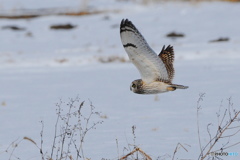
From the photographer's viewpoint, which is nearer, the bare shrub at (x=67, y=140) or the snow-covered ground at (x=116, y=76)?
the bare shrub at (x=67, y=140)

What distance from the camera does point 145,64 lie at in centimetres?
448

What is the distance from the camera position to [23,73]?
12.0m

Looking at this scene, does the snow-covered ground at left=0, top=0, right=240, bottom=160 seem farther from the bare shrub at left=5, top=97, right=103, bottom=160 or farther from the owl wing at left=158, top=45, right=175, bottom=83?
the owl wing at left=158, top=45, right=175, bottom=83

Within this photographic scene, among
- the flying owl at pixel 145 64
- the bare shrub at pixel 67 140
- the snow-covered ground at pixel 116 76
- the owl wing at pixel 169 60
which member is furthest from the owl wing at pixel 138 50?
the snow-covered ground at pixel 116 76

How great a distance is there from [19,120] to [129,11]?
662 inches

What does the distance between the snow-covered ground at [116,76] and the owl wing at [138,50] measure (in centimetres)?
80

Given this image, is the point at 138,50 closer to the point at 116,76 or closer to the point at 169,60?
the point at 169,60

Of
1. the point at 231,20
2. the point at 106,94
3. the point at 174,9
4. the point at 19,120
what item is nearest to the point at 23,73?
the point at 106,94

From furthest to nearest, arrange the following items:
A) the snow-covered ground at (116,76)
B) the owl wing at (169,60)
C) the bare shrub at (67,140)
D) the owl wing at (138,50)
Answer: the snow-covered ground at (116,76) < the owl wing at (169,60) < the owl wing at (138,50) < the bare shrub at (67,140)

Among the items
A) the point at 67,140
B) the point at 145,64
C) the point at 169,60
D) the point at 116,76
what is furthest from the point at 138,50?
the point at 116,76

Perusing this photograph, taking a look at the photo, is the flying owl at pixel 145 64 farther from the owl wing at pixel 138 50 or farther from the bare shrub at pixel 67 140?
the bare shrub at pixel 67 140

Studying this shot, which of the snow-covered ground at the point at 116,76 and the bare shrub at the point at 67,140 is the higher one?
the snow-covered ground at the point at 116,76

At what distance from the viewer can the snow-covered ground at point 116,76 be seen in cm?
572

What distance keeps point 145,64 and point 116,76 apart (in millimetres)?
6658
